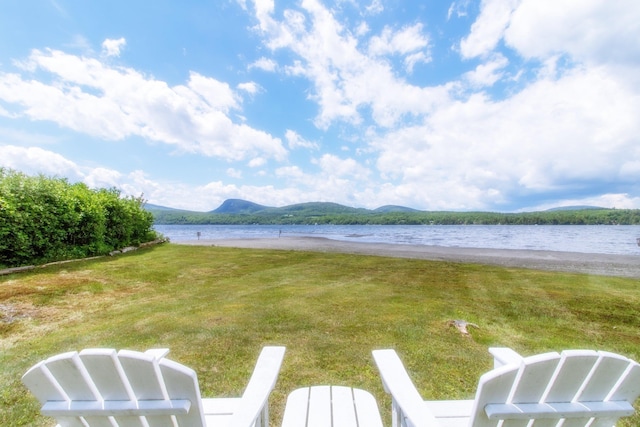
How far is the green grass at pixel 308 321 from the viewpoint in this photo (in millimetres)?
3803

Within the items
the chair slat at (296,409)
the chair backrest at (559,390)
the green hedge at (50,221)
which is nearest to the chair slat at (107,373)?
the chair slat at (296,409)

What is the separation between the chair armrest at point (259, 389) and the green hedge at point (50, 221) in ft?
38.8

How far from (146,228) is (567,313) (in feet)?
73.7

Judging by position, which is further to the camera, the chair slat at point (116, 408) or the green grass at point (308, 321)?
the green grass at point (308, 321)

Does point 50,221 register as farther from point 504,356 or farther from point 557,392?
point 557,392

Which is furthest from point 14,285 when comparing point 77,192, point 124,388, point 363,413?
point 363,413

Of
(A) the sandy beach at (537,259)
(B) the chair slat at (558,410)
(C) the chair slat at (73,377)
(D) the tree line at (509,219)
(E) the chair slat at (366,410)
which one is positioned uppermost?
(D) the tree line at (509,219)

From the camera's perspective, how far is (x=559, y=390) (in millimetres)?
1533

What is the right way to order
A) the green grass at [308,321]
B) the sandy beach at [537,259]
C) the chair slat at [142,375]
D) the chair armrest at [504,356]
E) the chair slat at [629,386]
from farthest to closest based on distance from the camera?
1. the sandy beach at [537,259]
2. the green grass at [308,321]
3. the chair armrest at [504,356]
4. the chair slat at [629,386]
5. the chair slat at [142,375]

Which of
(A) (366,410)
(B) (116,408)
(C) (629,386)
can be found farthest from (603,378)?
(B) (116,408)

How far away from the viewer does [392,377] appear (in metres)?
2.04

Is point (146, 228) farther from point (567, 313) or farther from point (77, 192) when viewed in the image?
point (567, 313)

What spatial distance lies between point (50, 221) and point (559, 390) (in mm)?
14826

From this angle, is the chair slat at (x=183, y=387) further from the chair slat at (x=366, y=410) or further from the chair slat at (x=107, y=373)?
the chair slat at (x=366, y=410)
